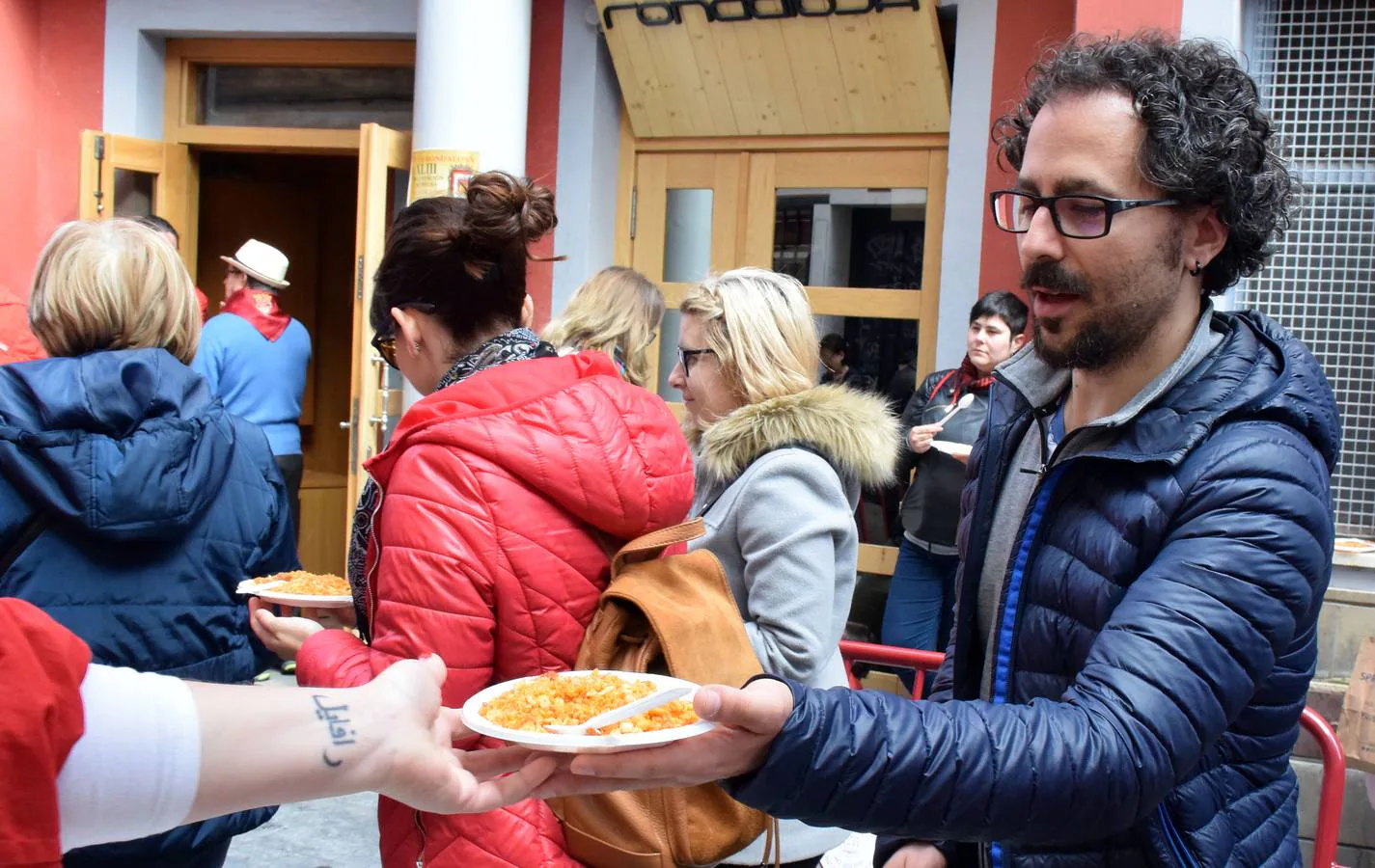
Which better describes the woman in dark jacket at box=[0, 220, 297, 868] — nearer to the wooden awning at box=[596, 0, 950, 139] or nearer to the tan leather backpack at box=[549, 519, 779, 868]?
the tan leather backpack at box=[549, 519, 779, 868]

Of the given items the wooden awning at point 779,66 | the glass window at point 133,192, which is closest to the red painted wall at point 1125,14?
the wooden awning at point 779,66

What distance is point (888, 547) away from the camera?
20.3 feet

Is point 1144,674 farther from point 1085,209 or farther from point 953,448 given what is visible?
point 953,448

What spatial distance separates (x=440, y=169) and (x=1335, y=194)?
4.14 meters

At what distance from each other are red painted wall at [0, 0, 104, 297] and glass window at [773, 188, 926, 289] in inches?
178

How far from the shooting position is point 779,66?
6324mm

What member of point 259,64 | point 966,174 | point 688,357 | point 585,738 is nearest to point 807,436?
point 688,357

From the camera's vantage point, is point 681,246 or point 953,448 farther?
point 681,246

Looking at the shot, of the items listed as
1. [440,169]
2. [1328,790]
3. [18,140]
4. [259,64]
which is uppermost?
[259,64]

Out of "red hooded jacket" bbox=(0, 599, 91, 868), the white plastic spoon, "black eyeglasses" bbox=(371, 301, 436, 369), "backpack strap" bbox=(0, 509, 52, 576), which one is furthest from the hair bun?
the white plastic spoon

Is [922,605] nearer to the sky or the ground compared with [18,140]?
nearer to the ground

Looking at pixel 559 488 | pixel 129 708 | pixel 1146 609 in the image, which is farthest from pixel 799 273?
pixel 129 708

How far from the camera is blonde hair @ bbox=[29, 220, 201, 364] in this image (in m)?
2.72

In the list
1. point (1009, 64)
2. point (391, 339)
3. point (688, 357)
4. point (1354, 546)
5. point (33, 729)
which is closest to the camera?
point (33, 729)
